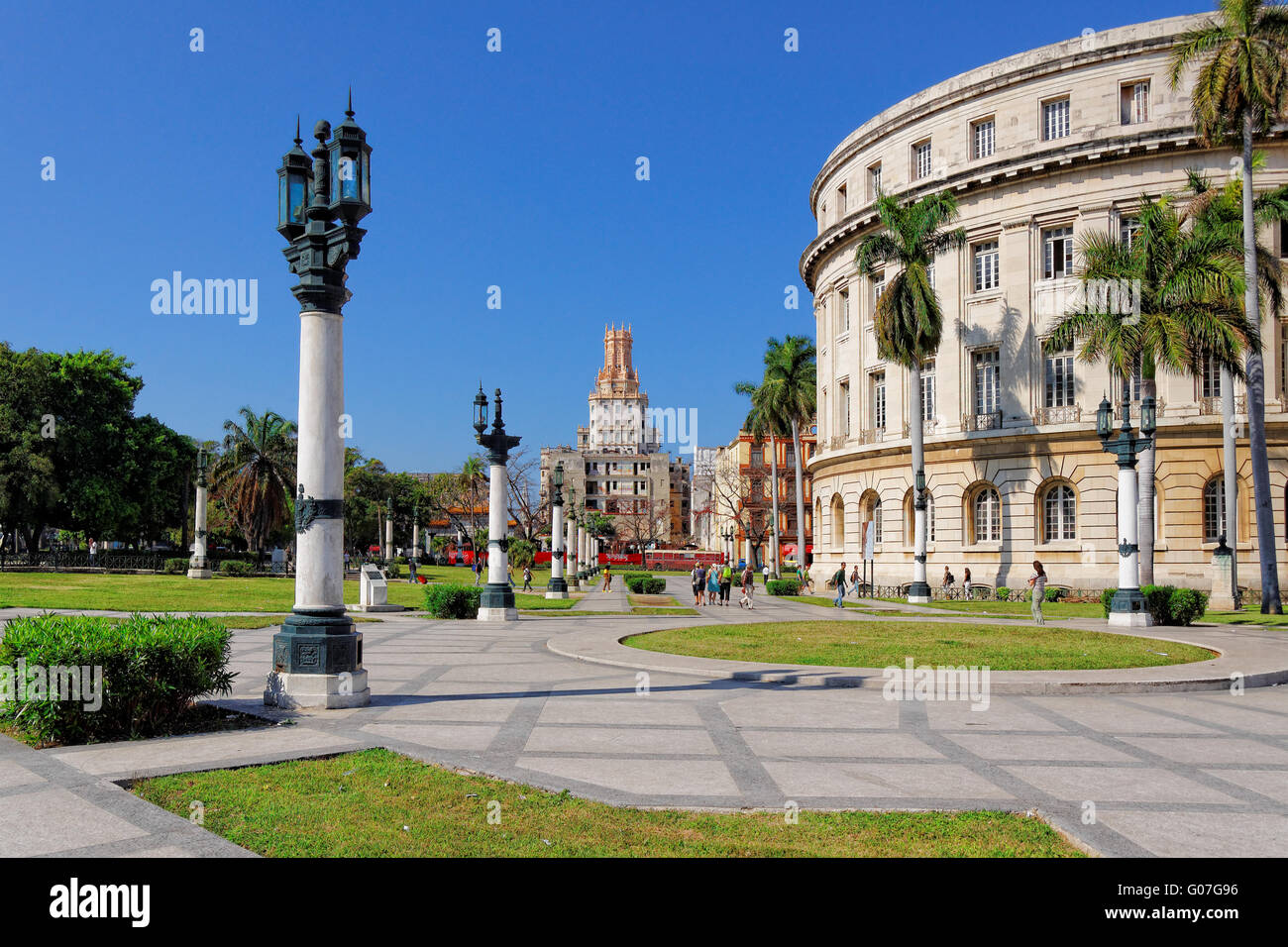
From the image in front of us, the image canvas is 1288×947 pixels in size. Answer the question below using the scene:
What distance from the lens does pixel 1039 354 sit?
39750mm

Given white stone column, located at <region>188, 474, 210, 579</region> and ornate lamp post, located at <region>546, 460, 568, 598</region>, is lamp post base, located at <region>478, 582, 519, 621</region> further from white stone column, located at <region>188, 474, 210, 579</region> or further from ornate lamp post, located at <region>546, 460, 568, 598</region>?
white stone column, located at <region>188, 474, 210, 579</region>

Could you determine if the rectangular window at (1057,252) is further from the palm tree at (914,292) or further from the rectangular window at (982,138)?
the rectangular window at (982,138)

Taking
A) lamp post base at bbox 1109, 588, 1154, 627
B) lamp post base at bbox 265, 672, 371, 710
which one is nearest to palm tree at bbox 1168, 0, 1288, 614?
lamp post base at bbox 1109, 588, 1154, 627

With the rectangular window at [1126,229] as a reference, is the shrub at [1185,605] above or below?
below

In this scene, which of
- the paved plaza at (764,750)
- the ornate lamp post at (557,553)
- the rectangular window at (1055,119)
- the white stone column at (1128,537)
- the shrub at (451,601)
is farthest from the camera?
the rectangular window at (1055,119)

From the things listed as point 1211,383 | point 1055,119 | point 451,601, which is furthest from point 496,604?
point 1055,119

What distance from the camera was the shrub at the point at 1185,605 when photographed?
2483cm

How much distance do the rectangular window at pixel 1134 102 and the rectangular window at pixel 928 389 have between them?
1300 cm

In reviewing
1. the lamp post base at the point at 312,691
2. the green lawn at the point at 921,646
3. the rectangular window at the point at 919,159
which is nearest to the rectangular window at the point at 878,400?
the rectangular window at the point at 919,159

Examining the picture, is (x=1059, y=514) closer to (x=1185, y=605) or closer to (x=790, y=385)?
(x=1185, y=605)

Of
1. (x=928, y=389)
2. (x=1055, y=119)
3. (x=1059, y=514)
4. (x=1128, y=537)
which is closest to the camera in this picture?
(x=1128, y=537)

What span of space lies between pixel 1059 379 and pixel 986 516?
22.7ft

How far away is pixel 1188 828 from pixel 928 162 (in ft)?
144

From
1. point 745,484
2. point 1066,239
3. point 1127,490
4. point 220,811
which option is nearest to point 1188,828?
point 220,811
